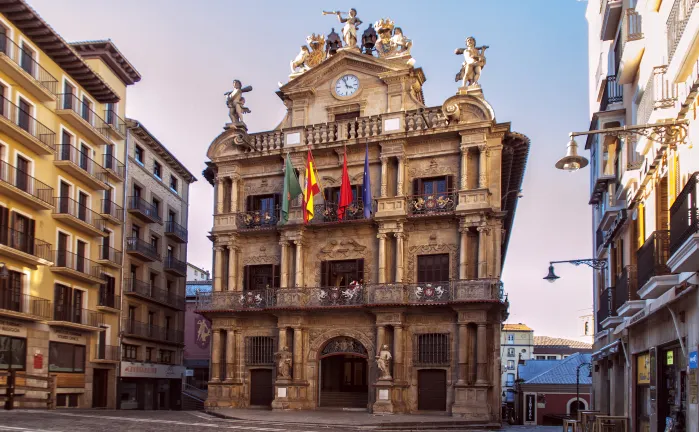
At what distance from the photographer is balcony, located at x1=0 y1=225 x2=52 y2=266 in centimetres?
3025

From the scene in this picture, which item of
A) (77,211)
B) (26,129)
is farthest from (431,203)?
(26,129)

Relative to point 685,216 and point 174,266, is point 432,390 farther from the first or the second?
point 174,266

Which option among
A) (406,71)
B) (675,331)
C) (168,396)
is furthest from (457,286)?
(168,396)

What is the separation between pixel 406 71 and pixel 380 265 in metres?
8.83

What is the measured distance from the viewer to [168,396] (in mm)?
46750

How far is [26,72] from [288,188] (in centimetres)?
1172

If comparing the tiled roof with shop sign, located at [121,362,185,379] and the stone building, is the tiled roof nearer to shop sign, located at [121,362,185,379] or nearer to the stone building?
shop sign, located at [121,362,185,379]

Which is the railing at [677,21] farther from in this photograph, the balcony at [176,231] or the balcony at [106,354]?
the balcony at [176,231]

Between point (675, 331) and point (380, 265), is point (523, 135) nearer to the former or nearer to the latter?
point (380, 265)

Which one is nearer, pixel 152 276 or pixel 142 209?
pixel 142 209

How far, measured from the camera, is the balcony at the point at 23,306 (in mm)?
30109

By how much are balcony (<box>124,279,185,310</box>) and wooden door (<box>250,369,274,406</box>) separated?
9699 mm

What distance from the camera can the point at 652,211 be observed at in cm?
1809

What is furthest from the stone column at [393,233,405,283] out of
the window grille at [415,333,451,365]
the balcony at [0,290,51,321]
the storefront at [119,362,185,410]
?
the storefront at [119,362,185,410]
